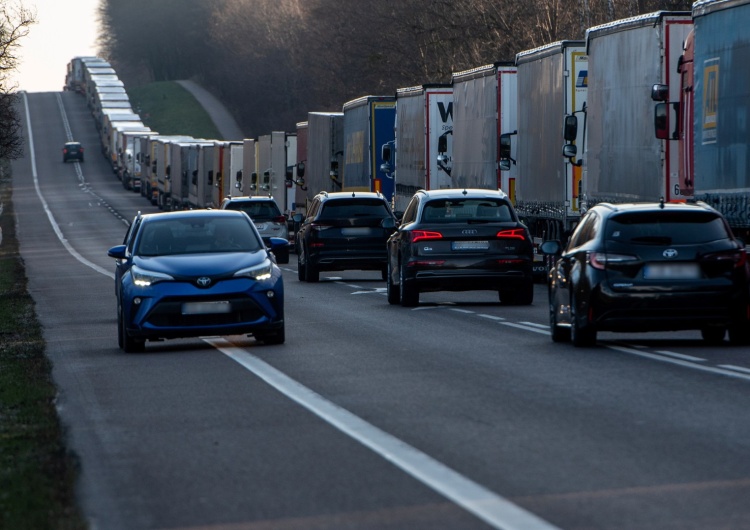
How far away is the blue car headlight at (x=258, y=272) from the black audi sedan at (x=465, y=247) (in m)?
6.00

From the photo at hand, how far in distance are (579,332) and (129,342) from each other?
176 inches

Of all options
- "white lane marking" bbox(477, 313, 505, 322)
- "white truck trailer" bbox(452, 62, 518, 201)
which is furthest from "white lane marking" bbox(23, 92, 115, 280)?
"white lane marking" bbox(477, 313, 505, 322)

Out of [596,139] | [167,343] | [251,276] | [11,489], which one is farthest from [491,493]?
[596,139]

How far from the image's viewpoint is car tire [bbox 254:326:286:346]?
17.2 metres

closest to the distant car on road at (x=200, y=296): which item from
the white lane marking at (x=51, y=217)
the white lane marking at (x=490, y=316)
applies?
the white lane marking at (x=490, y=316)

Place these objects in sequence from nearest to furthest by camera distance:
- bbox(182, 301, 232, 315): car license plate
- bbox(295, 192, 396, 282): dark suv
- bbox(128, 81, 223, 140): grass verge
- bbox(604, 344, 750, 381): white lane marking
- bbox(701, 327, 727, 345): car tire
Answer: bbox(604, 344, 750, 381): white lane marking < bbox(701, 327, 727, 345): car tire < bbox(182, 301, 232, 315): car license plate < bbox(295, 192, 396, 282): dark suv < bbox(128, 81, 223, 140): grass verge

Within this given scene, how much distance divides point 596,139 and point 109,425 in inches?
614

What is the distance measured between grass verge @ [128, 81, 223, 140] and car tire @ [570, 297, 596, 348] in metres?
139

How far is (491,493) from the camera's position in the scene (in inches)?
317

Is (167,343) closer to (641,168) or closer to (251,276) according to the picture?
(251,276)

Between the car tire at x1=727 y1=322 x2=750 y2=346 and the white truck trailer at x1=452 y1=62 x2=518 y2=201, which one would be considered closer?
the car tire at x1=727 y1=322 x2=750 y2=346

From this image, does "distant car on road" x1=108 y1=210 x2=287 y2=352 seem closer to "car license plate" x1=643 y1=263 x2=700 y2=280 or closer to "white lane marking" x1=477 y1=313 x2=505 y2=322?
"car license plate" x1=643 y1=263 x2=700 y2=280

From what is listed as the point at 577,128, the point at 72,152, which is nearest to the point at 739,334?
the point at 577,128

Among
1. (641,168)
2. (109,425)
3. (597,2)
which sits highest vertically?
(597,2)
